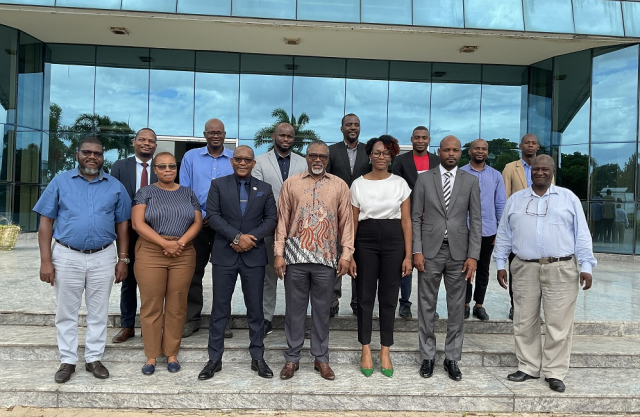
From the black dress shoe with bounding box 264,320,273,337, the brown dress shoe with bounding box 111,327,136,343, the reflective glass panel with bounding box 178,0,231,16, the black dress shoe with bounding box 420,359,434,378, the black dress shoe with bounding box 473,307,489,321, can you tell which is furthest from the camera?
the reflective glass panel with bounding box 178,0,231,16

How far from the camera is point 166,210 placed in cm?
402

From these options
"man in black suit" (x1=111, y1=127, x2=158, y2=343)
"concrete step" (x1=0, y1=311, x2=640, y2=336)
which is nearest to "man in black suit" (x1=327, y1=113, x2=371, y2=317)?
"concrete step" (x1=0, y1=311, x2=640, y2=336)

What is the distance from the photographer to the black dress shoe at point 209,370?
13.2 ft

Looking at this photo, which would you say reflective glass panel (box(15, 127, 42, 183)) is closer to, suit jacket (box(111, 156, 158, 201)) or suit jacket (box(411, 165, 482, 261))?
suit jacket (box(111, 156, 158, 201))

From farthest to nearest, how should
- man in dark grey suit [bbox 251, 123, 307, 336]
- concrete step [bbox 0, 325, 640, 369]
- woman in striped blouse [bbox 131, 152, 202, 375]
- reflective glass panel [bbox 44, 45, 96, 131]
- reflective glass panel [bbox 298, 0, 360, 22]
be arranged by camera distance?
1. reflective glass panel [bbox 44, 45, 96, 131]
2. reflective glass panel [bbox 298, 0, 360, 22]
3. man in dark grey suit [bbox 251, 123, 307, 336]
4. concrete step [bbox 0, 325, 640, 369]
5. woman in striped blouse [bbox 131, 152, 202, 375]

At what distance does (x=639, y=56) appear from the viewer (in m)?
12.8

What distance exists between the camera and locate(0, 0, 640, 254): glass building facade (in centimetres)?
1294

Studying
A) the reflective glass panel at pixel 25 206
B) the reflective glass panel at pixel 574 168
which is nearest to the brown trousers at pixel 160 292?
the reflective glass panel at pixel 25 206

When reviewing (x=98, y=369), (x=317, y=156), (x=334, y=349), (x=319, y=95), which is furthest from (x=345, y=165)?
(x=319, y=95)

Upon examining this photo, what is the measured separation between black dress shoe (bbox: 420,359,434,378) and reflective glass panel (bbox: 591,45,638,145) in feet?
38.6

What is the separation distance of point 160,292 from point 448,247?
99.6 inches

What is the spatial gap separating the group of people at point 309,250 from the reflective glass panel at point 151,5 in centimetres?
903

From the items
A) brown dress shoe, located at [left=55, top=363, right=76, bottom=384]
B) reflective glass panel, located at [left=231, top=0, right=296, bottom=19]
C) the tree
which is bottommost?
brown dress shoe, located at [left=55, top=363, right=76, bottom=384]

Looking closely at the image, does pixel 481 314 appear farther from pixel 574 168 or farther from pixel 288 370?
pixel 574 168
